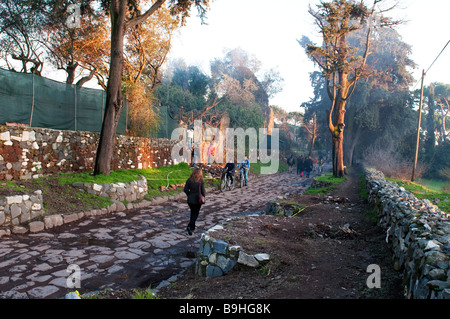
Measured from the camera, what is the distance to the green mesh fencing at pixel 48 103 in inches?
338

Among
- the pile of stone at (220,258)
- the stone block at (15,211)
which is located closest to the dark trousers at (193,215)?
the pile of stone at (220,258)

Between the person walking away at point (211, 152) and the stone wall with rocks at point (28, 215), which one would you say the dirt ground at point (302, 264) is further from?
the person walking away at point (211, 152)

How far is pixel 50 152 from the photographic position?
Result: 9.34 metres

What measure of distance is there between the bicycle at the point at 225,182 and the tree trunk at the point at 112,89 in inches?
249

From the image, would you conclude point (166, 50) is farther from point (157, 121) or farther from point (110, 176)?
point (110, 176)

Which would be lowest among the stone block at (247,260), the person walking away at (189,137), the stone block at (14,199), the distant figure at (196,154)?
the stone block at (247,260)

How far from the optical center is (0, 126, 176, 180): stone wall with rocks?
7969mm

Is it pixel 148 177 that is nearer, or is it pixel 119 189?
pixel 119 189

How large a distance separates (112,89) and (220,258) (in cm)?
779

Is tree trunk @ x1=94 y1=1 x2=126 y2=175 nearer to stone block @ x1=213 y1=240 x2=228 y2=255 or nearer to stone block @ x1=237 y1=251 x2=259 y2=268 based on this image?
stone block @ x1=213 y1=240 x2=228 y2=255

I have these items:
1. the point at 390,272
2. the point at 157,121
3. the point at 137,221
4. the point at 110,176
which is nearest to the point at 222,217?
the point at 137,221

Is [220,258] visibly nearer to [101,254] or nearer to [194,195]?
[101,254]

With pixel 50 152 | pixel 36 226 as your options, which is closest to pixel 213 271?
pixel 36 226

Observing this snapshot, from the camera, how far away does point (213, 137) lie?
73.3ft
